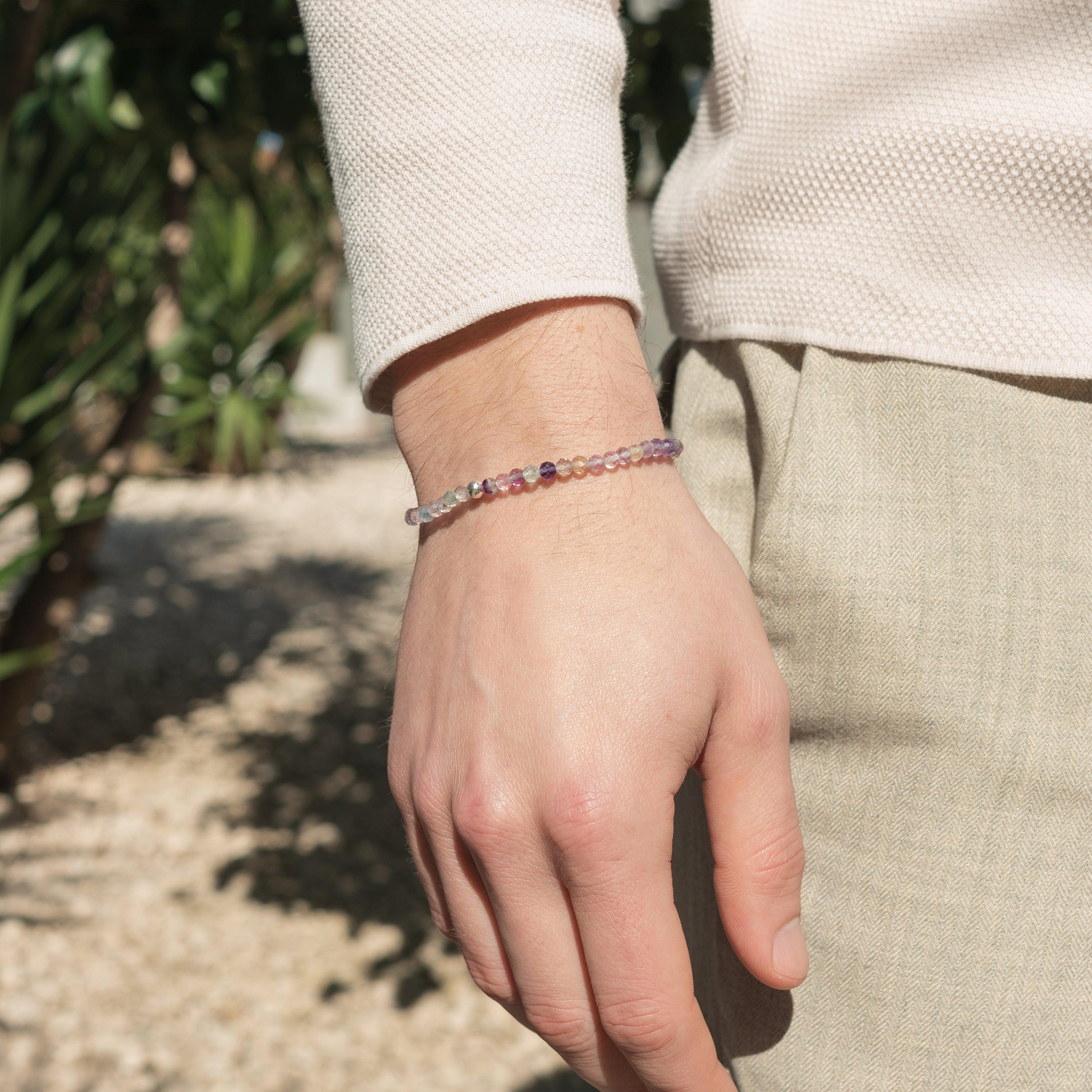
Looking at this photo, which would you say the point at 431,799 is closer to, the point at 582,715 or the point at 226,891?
the point at 582,715

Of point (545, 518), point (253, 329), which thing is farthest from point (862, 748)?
point (253, 329)

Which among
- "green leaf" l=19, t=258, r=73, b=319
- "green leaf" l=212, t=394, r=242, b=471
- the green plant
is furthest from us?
"green leaf" l=212, t=394, r=242, b=471

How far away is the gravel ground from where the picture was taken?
8.45 feet

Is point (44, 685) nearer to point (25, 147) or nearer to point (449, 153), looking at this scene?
point (25, 147)

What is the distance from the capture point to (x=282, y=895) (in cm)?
319

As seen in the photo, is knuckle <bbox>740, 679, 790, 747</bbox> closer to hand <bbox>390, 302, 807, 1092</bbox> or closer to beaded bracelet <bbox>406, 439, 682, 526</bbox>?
hand <bbox>390, 302, 807, 1092</bbox>

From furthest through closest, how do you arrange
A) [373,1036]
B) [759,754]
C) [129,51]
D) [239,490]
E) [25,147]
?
[239,490]
[373,1036]
[25,147]
[129,51]
[759,754]

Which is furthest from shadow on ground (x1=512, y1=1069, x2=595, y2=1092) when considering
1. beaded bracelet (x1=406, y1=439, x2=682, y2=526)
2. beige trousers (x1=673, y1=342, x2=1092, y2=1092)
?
beaded bracelet (x1=406, y1=439, x2=682, y2=526)

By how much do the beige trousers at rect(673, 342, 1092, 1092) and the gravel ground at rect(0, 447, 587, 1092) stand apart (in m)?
1.57

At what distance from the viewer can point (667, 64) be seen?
78.5 inches

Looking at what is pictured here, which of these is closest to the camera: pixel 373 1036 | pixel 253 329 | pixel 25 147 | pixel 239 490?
pixel 25 147

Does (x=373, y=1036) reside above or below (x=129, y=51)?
below

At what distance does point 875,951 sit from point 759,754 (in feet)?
0.63

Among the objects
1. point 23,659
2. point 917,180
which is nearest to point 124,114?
point 23,659
